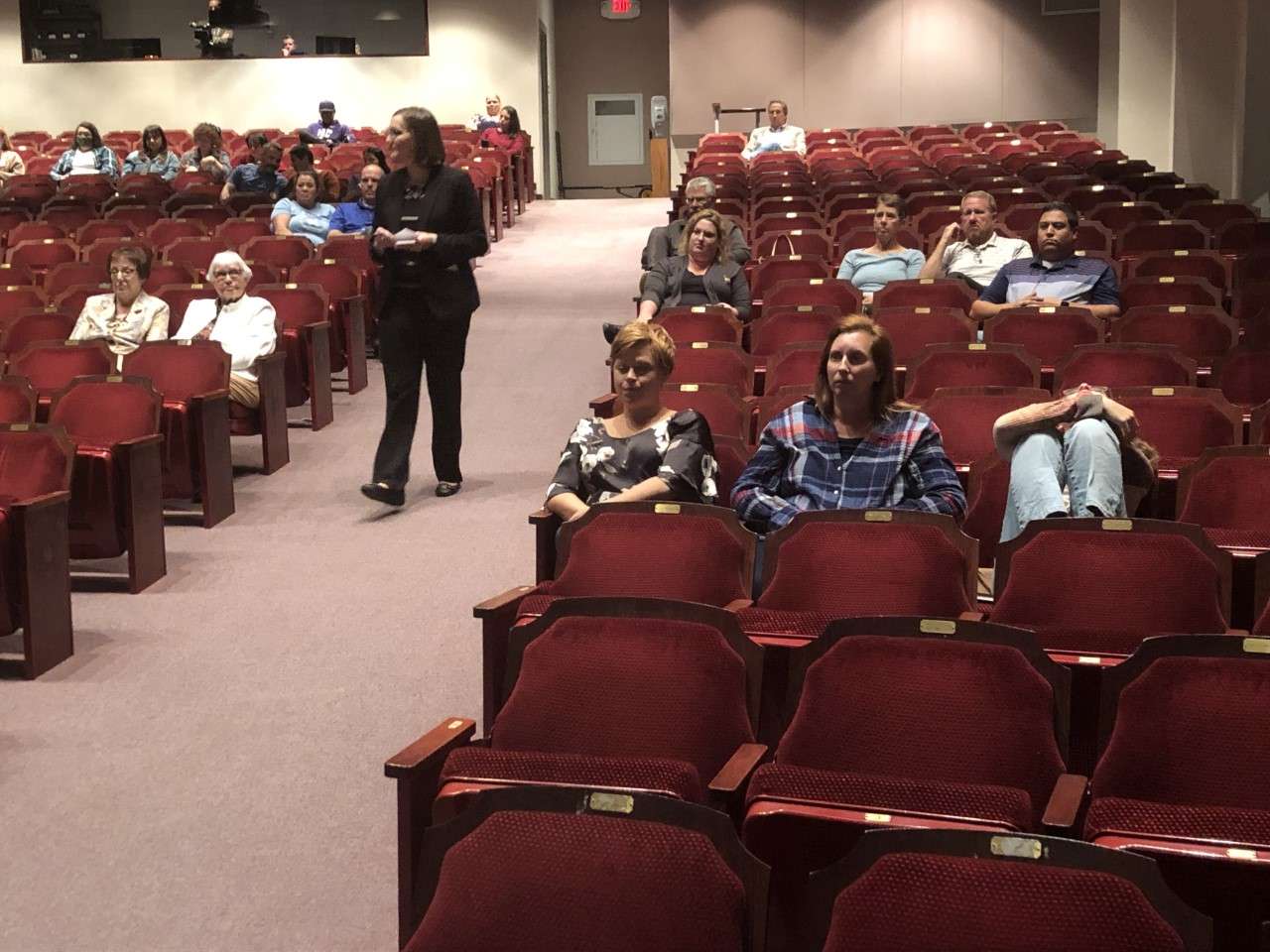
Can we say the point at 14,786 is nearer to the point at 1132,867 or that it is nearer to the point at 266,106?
the point at 1132,867

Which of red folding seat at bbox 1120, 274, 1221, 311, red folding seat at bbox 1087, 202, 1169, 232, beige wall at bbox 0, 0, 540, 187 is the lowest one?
red folding seat at bbox 1120, 274, 1221, 311

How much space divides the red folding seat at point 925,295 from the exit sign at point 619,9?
44.4 ft

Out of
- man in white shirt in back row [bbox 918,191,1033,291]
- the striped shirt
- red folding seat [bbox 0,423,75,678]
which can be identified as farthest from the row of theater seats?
man in white shirt in back row [bbox 918,191,1033,291]

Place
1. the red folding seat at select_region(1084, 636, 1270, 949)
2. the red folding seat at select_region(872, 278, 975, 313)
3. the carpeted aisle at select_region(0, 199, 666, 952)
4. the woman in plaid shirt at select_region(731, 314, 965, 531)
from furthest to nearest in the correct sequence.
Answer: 1. the red folding seat at select_region(872, 278, 975, 313)
2. the woman in plaid shirt at select_region(731, 314, 965, 531)
3. the carpeted aisle at select_region(0, 199, 666, 952)
4. the red folding seat at select_region(1084, 636, 1270, 949)

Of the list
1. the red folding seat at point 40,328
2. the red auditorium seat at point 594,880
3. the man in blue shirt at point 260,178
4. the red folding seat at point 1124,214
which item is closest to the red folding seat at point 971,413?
the red auditorium seat at point 594,880

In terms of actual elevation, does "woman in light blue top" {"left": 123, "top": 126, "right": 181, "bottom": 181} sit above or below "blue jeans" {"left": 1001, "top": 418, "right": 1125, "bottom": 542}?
above

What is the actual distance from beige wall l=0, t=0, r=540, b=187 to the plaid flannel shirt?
561 inches

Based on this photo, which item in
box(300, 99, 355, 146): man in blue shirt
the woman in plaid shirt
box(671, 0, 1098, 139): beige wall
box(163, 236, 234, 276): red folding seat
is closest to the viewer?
the woman in plaid shirt

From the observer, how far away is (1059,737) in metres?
2.32

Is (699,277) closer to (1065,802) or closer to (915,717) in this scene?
(915,717)

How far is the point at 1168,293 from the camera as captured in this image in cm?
623

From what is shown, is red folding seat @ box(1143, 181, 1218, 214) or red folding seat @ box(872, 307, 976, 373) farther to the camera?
red folding seat @ box(1143, 181, 1218, 214)

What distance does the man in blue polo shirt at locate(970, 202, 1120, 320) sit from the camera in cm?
591

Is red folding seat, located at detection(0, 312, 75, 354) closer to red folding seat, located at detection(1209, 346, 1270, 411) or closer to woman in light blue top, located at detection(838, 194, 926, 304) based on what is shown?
woman in light blue top, located at detection(838, 194, 926, 304)
